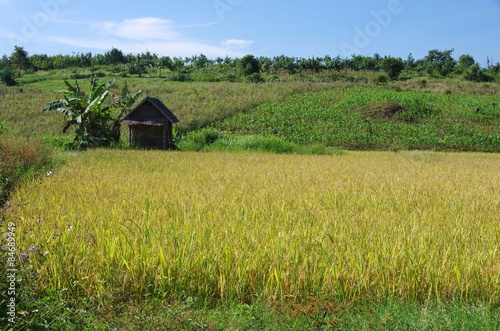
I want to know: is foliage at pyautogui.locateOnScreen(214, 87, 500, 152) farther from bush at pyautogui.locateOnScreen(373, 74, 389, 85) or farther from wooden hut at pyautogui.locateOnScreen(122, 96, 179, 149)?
bush at pyautogui.locateOnScreen(373, 74, 389, 85)

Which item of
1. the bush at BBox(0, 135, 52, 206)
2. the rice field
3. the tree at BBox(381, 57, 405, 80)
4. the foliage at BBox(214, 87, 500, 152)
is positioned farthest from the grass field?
the tree at BBox(381, 57, 405, 80)

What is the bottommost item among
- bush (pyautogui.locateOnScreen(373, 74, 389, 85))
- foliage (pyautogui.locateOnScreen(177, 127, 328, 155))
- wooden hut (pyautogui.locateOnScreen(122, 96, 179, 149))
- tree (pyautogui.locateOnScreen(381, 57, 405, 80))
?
foliage (pyautogui.locateOnScreen(177, 127, 328, 155))

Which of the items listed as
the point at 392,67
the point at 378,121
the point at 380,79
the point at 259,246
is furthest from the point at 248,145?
the point at 392,67

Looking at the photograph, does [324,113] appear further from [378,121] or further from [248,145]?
[248,145]

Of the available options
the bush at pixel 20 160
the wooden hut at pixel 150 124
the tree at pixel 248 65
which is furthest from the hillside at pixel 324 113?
the tree at pixel 248 65

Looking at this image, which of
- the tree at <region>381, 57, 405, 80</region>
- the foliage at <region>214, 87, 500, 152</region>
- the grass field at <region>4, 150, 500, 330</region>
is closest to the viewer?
the grass field at <region>4, 150, 500, 330</region>

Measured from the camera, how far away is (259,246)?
3.56 metres

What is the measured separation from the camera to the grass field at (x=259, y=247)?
3.20m

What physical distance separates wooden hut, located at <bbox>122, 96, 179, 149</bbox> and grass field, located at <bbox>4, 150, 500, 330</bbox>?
12377mm

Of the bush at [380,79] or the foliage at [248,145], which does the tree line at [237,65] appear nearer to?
the bush at [380,79]

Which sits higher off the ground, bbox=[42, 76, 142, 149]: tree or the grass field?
bbox=[42, 76, 142, 149]: tree

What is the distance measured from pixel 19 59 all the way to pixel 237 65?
29432mm

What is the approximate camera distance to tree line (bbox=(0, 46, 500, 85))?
4938cm

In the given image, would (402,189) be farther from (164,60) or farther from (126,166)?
(164,60)
